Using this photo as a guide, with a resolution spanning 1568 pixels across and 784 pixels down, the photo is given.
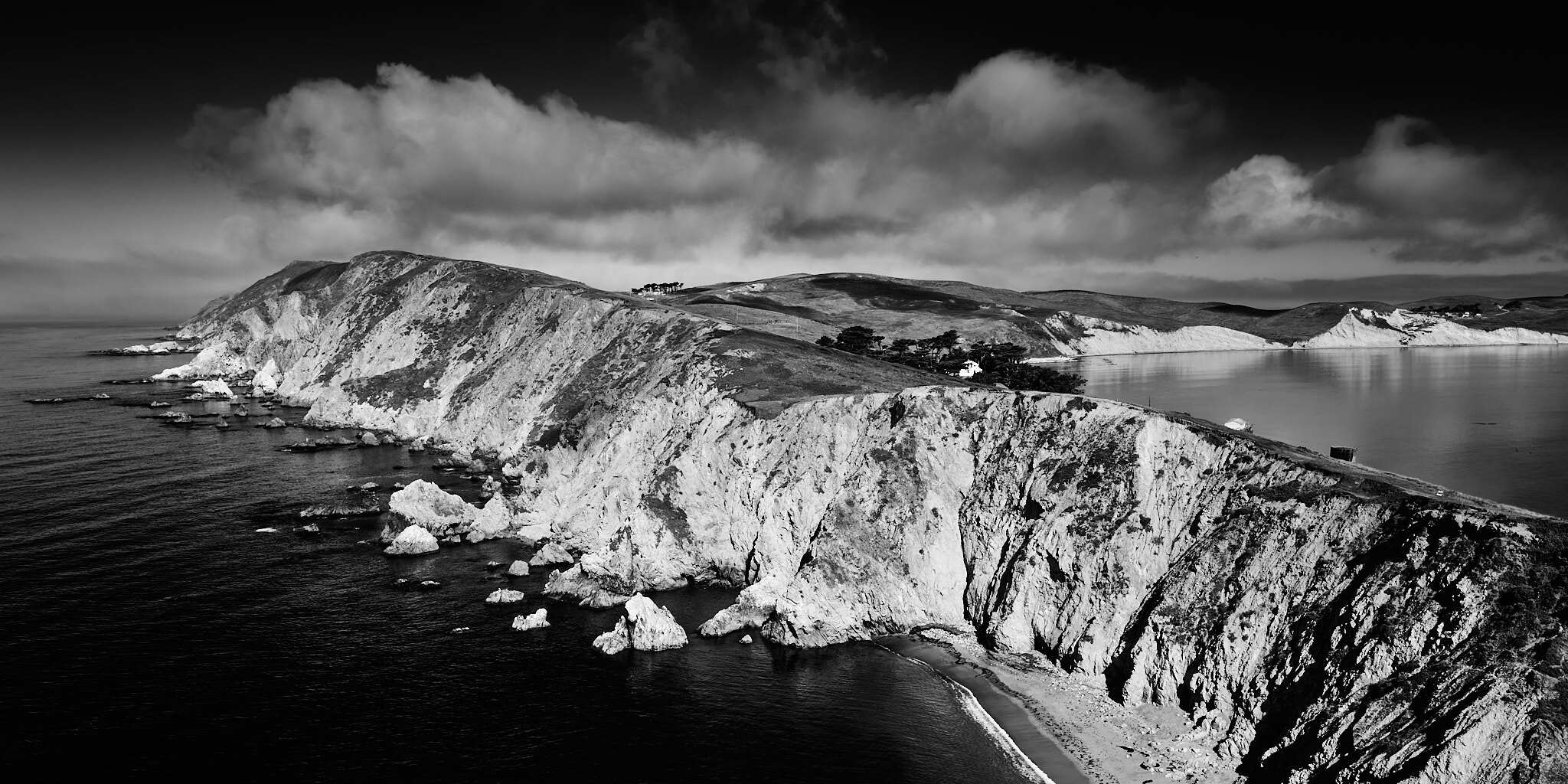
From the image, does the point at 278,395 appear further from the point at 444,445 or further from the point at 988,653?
the point at 988,653

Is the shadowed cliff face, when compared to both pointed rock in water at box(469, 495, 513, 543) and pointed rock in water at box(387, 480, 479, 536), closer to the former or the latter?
pointed rock in water at box(469, 495, 513, 543)

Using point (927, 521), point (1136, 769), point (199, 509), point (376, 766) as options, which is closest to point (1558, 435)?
point (927, 521)

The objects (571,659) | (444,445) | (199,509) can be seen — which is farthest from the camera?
(444,445)


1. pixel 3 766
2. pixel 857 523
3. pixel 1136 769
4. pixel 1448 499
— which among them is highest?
pixel 1448 499

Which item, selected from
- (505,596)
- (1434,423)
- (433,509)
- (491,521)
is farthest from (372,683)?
(1434,423)

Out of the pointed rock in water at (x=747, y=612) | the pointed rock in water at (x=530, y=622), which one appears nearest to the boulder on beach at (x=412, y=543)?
the pointed rock in water at (x=530, y=622)
